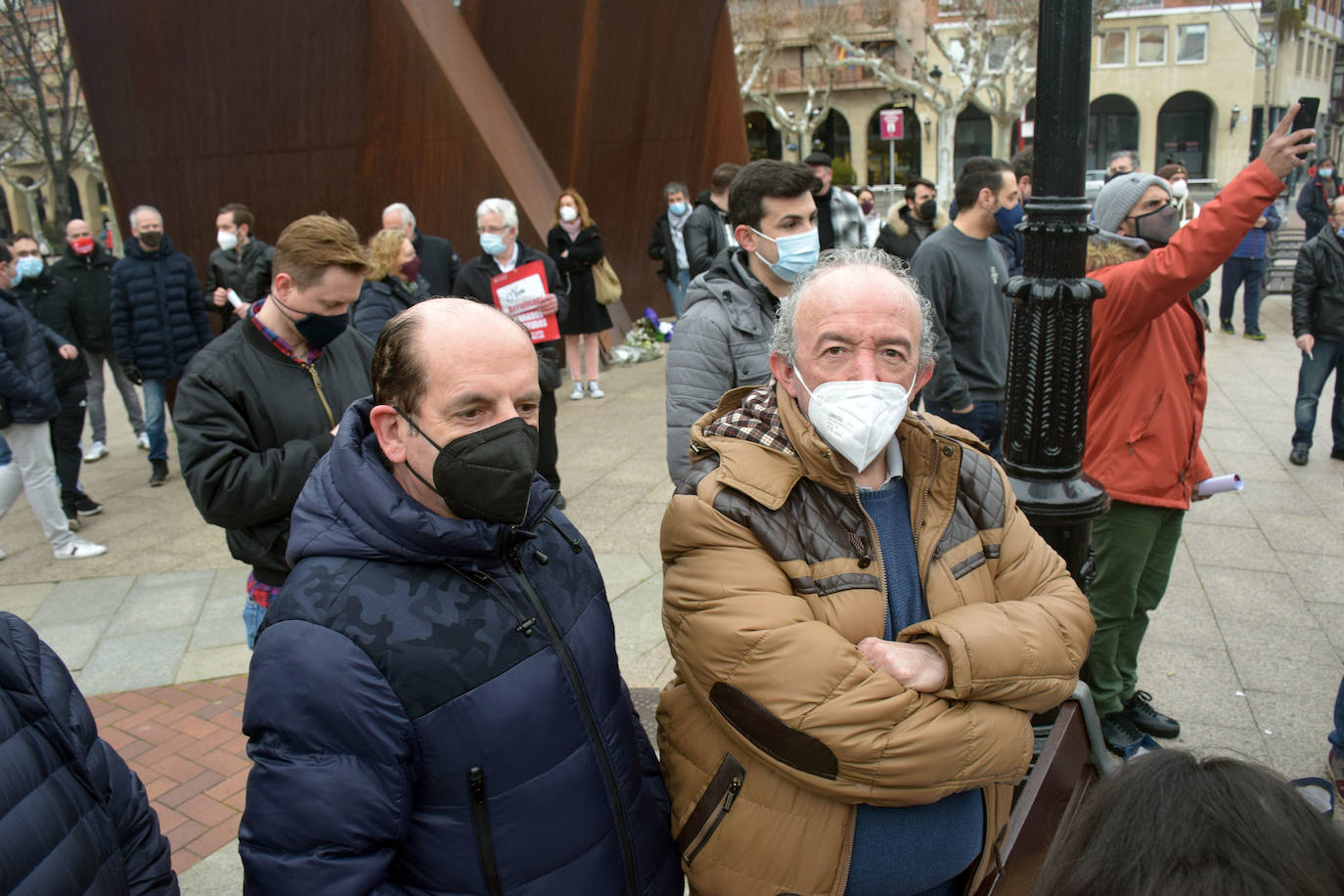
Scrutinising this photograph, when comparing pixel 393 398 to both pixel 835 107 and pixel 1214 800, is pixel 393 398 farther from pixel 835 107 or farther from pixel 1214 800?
pixel 835 107

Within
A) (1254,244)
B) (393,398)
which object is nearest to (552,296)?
(393,398)

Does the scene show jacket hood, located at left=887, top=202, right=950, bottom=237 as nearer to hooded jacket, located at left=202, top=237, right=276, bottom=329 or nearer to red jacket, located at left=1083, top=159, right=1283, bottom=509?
hooded jacket, located at left=202, top=237, right=276, bottom=329

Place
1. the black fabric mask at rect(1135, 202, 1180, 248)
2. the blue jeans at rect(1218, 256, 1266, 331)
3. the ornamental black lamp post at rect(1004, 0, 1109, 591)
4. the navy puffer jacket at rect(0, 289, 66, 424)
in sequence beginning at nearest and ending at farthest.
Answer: the ornamental black lamp post at rect(1004, 0, 1109, 591)
the black fabric mask at rect(1135, 202, 1180, 248)
the navy puffer jacket at rect(0, 289, 66, 424)
the blue jeans at rect(1218, 256, 1266, 331)

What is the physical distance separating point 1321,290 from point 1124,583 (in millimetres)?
5078

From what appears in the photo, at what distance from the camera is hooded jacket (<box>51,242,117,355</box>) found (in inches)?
320

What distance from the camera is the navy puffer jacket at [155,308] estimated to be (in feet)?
24.7

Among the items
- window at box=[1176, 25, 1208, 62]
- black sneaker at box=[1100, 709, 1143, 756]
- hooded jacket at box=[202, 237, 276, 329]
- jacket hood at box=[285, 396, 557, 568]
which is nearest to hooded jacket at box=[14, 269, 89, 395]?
hooded jacket at box=[202, 237, 276, 329]

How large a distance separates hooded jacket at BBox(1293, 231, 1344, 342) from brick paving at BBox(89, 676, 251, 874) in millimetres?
7578

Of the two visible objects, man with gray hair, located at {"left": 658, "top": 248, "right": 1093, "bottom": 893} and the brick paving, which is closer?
man with gray hair, located at {"left": 658, "top": 248, "right": 1093, "bottom": 893}

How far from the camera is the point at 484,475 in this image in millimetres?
1625

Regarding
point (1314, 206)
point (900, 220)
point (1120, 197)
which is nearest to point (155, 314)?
point (900, 220)

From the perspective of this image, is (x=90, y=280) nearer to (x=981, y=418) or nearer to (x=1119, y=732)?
(x=981, y=418)

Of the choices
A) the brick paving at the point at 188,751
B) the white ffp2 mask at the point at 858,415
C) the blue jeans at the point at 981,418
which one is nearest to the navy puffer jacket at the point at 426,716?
the white ffp2 mask at the point at 858,415

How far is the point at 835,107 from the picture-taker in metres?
52.7
